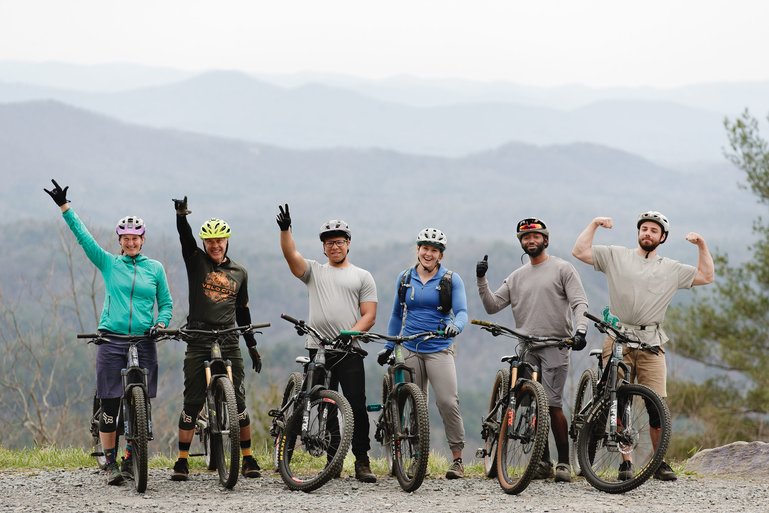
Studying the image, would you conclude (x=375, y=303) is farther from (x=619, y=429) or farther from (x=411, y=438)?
(x=619, y=429)

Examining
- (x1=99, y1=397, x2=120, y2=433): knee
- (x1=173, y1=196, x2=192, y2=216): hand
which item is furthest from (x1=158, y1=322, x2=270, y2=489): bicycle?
(x1=173, y1=196, x2=192, y2=216): hand

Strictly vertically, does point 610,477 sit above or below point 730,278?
below

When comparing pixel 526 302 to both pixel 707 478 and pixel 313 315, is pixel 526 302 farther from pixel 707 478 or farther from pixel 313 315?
pixel 707 478

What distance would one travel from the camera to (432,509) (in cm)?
720

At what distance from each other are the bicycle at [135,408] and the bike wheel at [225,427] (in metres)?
0.50

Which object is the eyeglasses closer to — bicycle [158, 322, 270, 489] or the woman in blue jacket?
the woman in blue jacket

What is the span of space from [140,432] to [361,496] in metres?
1.72

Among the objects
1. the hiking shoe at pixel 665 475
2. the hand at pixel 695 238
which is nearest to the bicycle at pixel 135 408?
the hiking shoe at pixel 665 475

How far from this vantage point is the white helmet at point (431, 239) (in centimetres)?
834

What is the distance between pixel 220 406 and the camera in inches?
316

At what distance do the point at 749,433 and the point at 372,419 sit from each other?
66.0 feet

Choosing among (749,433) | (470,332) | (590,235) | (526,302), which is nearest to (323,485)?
(526,302)

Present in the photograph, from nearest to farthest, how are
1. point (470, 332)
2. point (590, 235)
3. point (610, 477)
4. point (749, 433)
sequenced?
point (610, 477)
point (590, 235)
point (749, 433)
point (470, 332)

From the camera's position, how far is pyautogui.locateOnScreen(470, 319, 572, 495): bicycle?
7605 mm
